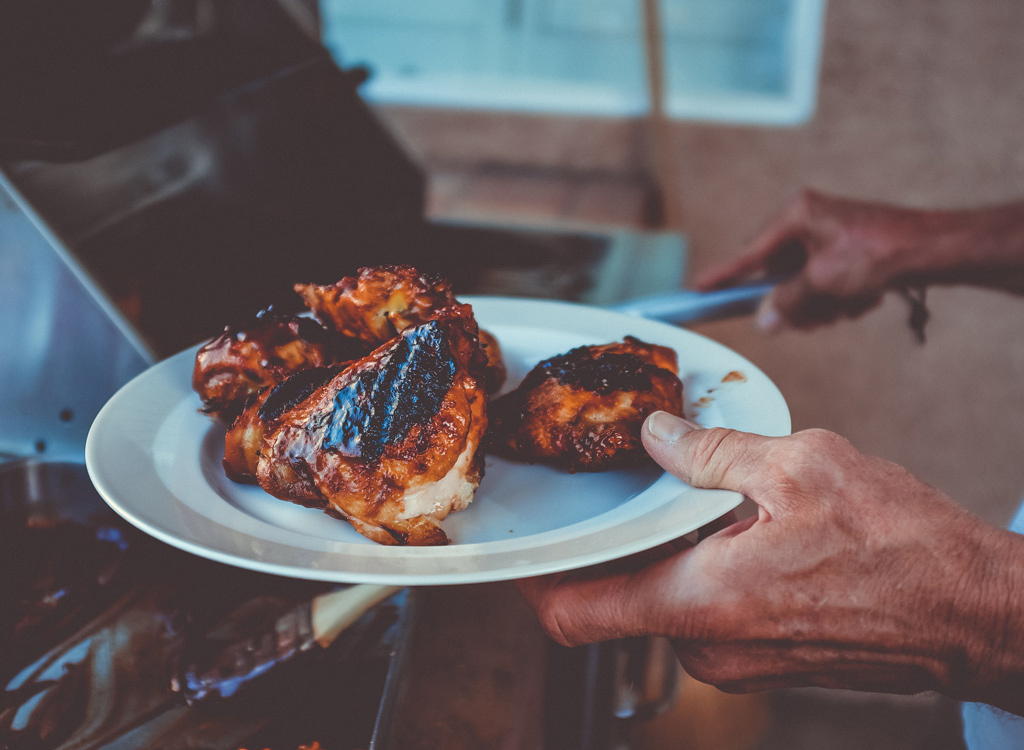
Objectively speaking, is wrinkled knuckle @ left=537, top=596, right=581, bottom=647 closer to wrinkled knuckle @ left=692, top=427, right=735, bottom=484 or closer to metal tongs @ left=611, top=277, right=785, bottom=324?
wrinkled knuckle @ left=692, top=427, right=735, bottom=484

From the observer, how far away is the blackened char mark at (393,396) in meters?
0.70

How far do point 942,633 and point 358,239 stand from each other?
3.74ft

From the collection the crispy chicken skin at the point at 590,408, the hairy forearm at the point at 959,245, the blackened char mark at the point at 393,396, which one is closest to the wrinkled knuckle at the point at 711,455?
the crispy chicken skin at the point at 590,408

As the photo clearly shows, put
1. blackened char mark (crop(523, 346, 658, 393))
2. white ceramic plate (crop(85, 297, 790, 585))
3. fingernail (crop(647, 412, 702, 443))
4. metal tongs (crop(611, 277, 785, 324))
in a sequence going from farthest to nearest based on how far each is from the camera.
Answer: metal tongs (crop(611, 277, 785, 324)) → blackened char mark (crop(523, 346, 658, 393)) → fingernail (crop(647, 412, 702, 443)) → white ceramic plate (crop(85, 297, 790, 585))

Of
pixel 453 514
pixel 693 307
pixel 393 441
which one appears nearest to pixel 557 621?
pixel 453 514

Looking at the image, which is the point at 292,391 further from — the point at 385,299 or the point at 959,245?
the point at 959,245

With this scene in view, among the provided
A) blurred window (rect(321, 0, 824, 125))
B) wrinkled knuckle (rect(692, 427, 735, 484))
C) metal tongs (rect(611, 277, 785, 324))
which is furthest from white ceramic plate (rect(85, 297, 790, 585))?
blurred window (rect(321, 0, 824, 125))

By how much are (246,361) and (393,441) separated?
0.25 meters

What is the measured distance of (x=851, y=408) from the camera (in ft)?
11.7

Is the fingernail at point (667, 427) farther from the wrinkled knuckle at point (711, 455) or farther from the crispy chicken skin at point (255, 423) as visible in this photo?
the crispy chicken skin at point (255, 423)

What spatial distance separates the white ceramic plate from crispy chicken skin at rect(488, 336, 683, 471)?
24 millimetres

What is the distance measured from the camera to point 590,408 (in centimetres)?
86

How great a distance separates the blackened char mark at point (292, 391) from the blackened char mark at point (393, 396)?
0.07 m

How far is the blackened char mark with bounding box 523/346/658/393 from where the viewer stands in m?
0.86
